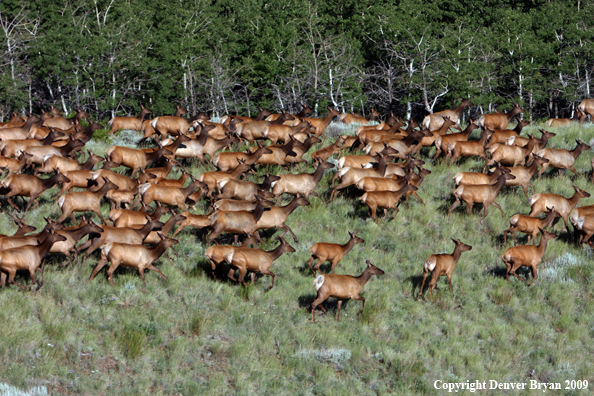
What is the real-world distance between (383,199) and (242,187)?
3752 millimetres

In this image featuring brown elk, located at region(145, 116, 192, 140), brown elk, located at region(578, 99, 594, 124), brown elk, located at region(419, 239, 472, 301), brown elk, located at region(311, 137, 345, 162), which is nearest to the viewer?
brown elk, located at region(419, 239, 472, 301)

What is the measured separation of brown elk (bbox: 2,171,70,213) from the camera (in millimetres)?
17062

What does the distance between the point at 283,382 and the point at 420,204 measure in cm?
892

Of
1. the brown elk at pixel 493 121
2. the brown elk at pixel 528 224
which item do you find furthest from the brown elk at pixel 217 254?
the brown elk at pixel 493 121

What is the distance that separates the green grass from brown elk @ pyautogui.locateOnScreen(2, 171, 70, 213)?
23.3 inches

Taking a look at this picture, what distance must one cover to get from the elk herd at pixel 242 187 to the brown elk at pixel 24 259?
0.07ft

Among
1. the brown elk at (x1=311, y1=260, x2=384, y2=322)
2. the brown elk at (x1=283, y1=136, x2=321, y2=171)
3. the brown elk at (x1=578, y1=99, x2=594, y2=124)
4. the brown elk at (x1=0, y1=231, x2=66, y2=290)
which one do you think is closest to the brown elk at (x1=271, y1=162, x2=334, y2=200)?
the brown elk at (x1=283, y1=136, x2=321, y2=171)

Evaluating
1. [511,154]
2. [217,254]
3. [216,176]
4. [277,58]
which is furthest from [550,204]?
[277,58]

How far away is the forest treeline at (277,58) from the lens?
156 feet

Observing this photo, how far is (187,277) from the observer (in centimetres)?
1508

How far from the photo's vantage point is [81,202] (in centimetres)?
1661

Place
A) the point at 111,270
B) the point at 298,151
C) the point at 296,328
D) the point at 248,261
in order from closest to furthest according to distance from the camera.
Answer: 1. the point at 296,328
2. the point at 111,270
3. the point at 248,261
4. the point at 298,151

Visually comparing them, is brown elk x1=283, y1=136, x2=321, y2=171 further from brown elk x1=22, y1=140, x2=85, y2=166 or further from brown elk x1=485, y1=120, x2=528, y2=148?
brown elk x1=22, y1=140, x2=85, y2=166

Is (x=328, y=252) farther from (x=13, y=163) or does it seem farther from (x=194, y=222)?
(x=13, y=163)
